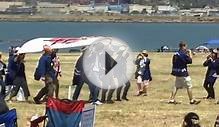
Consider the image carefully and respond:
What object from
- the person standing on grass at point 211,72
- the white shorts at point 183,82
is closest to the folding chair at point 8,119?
the white shorts at point 183,82

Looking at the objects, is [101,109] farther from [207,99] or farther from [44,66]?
[207,99]

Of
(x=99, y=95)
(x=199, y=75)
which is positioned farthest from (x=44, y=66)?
(x=199, y=75)

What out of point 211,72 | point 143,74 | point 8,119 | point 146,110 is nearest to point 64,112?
point 8,119

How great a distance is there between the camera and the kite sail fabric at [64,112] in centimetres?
1381

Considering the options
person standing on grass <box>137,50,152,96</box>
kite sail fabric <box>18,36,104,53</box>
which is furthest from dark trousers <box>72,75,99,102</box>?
person standing on grass <box>137,50,152,96</box>

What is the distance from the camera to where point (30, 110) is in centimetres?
1947

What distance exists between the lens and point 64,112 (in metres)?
14.0

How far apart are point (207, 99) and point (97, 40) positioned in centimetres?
488
